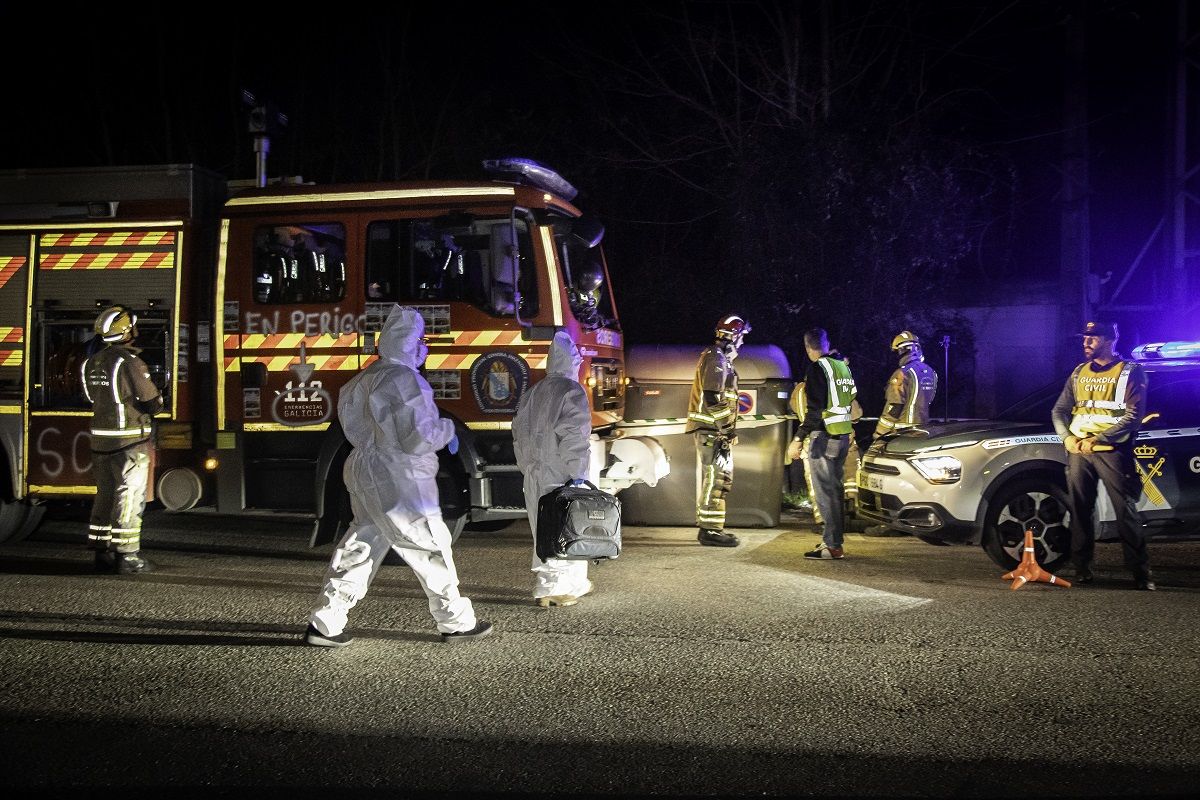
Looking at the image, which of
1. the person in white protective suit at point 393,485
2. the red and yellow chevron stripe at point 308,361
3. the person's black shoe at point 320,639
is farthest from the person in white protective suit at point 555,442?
the red and yellow chevron stripe at point 308,361

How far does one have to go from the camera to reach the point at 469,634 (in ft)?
21.9

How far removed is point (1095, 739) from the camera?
496cm

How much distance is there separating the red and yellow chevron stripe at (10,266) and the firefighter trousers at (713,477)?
5.87 meters

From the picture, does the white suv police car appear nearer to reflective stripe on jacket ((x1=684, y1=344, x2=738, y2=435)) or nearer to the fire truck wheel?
reflective stripe on jacket ((x1=684, y1=344, x2=738, y2=435))

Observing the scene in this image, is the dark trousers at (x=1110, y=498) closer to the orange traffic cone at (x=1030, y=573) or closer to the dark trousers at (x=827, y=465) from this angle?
the orange traffic cone at (x=1030, y=573)

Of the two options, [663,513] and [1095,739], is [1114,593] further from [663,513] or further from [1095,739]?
[663,513]

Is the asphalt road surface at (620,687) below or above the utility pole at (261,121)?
below

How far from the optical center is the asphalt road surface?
4586 millimetres

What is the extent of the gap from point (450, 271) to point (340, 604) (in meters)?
3.24

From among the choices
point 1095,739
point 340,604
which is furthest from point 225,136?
point 1095,739

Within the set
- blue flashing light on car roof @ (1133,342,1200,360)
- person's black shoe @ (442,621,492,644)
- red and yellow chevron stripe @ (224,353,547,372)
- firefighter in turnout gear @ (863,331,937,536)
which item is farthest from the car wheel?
person's black shoe @ (442,621,492,644)

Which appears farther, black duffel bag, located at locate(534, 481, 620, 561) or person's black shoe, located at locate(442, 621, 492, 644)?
black duffel bag, located at locate(534, 481, 620, 561)

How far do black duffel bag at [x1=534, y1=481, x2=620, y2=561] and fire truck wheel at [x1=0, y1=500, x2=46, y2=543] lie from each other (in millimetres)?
5333

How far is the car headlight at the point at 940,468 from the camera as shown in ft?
29.1
